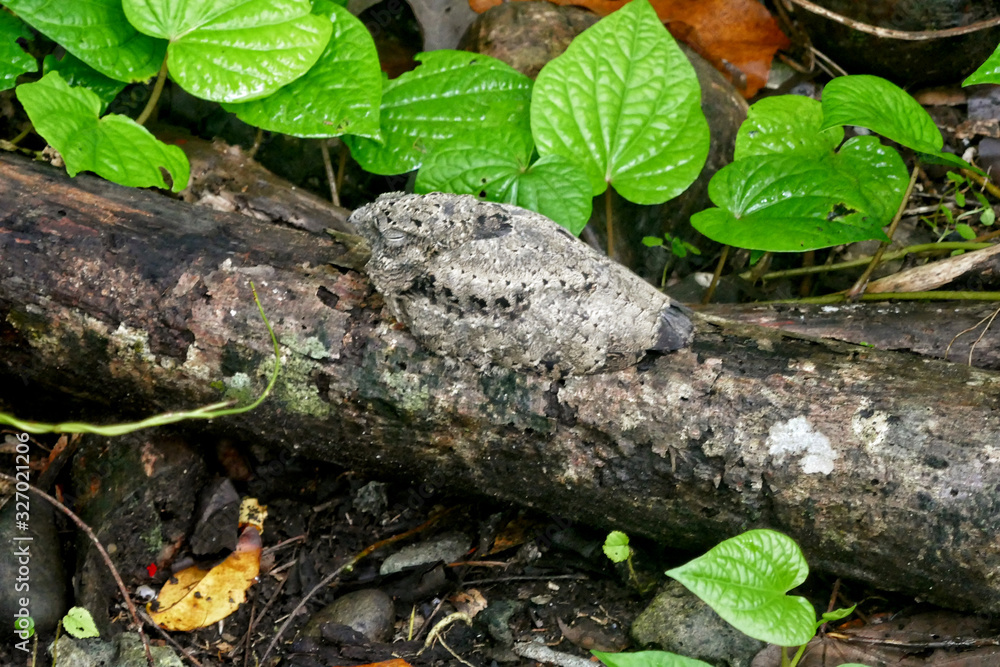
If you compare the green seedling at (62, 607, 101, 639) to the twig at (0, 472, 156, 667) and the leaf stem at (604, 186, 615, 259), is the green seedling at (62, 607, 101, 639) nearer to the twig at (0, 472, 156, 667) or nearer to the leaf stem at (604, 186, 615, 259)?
the twig at (0, 472, 156, 667)

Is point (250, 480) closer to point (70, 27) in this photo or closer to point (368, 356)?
point (368, 356)

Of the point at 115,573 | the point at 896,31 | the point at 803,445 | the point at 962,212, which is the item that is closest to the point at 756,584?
the point at 803,445

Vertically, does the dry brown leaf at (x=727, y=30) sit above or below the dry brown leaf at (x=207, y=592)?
above

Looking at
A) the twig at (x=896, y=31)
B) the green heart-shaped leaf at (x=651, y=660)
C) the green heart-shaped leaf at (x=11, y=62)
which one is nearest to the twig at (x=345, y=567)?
the green heart-shaped leaf at (x=651, y=660)

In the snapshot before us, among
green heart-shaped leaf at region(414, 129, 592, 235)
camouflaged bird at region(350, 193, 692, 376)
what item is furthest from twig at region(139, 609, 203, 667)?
green heart-shaped leaf at region(414, 129, 592, 235)

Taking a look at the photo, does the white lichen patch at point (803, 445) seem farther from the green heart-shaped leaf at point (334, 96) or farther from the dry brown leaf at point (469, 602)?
the green heart-shaped leaf at point (334, 96)

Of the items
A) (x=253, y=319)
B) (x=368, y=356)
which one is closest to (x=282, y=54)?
(x=253, y=319)
